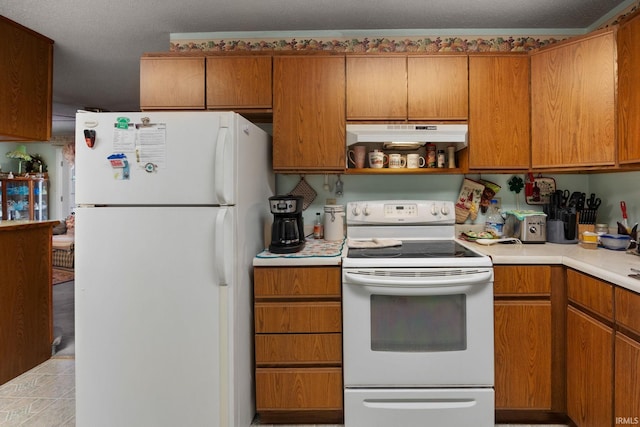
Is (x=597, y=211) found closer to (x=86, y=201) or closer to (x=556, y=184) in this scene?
(x=556, y=184)

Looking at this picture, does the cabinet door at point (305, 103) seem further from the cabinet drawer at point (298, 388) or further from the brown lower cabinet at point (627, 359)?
the brown lower cabinet at point (627, 359)

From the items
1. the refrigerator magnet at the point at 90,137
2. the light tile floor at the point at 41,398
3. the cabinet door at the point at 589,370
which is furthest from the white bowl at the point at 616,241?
the light tile floor at the point at 41,398

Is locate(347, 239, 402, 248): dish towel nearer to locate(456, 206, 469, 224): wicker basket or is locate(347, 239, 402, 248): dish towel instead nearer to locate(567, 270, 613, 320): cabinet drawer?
locate(456, 206, 469, 224): wicker basket

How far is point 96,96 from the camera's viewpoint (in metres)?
4.15

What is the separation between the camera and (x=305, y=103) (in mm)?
2113

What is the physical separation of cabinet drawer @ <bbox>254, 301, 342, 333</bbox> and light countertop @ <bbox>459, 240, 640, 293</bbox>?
897 mm

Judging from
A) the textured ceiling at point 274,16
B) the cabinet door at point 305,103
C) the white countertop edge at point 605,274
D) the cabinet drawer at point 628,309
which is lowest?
the cabinet drawer at point 628,309

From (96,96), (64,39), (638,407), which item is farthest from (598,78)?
(96,96)

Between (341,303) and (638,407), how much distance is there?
1.23 meters

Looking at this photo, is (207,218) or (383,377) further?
(383,377)

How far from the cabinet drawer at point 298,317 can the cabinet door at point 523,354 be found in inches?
33.6

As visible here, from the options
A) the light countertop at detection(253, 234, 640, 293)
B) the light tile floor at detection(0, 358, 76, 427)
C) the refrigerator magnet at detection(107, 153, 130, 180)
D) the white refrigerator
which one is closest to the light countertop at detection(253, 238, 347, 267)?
the light countertop at detection(253, 234, 640, 293)

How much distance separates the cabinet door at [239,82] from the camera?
6.97 ft

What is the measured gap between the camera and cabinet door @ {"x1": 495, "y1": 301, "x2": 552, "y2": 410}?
68.4 inches
